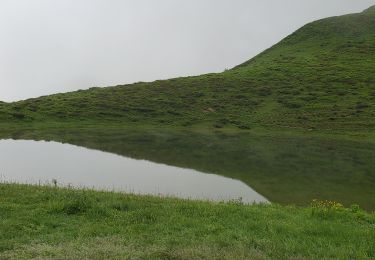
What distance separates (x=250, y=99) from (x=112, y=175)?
187 feet

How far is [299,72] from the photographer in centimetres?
10700

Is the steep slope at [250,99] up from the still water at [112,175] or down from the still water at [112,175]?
up

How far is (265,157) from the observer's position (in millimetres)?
47750

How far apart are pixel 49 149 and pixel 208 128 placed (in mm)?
30441

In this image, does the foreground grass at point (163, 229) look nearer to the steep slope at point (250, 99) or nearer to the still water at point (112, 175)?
the still water at point (112, 175)

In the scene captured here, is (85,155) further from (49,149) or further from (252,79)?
(252,79)

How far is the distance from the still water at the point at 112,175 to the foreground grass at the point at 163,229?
27.4 ft

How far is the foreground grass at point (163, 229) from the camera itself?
41.3ft

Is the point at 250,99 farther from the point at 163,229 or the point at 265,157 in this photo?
the point at 163,229

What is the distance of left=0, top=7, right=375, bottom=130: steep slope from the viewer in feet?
251

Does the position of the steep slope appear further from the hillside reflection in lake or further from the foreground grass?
the foreground grass

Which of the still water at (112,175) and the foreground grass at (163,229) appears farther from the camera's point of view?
the still water at (112,175)

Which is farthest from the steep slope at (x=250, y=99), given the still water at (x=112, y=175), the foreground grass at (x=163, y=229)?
the foreground grass at (x=163, y=229)

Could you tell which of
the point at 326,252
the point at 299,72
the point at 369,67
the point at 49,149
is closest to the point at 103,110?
the point at 49,149
